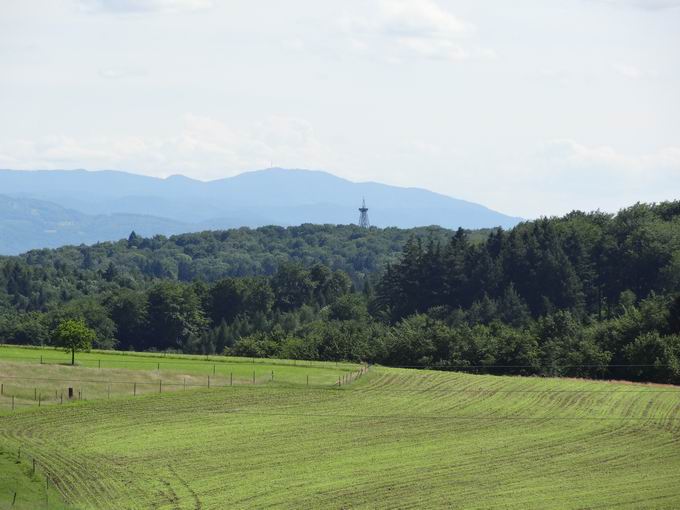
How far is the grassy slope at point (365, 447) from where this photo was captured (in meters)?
49.5

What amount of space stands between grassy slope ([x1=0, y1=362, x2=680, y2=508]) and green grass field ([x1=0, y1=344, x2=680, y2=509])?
10 cm

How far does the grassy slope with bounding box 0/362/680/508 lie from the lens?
49500 millimetres

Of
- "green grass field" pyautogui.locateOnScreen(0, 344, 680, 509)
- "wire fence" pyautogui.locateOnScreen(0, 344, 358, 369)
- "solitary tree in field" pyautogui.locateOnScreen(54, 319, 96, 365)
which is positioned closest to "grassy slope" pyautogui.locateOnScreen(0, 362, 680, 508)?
"green grass field" pyautogui.locateOnScreen(0, 344, 680, 509)

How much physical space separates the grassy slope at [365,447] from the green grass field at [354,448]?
0.31 feet

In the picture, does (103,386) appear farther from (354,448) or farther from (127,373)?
(354,448)

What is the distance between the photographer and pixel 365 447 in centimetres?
6031

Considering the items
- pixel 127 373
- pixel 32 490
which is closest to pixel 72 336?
pixel 127 373

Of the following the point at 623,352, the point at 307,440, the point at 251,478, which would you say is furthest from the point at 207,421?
the point at 623,352

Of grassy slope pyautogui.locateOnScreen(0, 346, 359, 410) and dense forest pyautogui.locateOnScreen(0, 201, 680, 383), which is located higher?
dense forest pyautogui.locateOnScreen(0, 201, 680, 383)

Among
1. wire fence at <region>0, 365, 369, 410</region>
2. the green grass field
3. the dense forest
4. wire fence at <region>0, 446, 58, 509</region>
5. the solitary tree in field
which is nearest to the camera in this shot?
wire fence at <region>0, 446, 58, 509</region>

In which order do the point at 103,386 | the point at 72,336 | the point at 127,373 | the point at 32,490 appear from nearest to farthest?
the point at 32,490 < the point at 103,386 < the point at 127,373 < the point at 72,336

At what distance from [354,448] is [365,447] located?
25.4 inches

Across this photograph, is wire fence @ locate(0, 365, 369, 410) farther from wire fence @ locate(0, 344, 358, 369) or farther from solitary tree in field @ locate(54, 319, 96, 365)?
solitary tree in field @ locate(54, 319, 96, 365)

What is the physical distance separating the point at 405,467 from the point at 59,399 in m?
25.1
